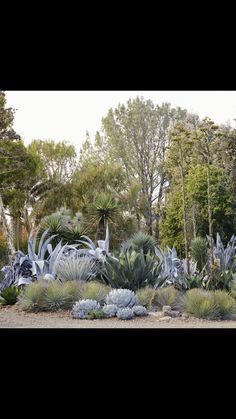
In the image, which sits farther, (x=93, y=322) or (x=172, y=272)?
(x=172, y=272)

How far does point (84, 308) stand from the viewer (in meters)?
11.6

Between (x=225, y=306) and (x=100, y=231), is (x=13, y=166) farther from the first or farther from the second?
(x=225, y=306)

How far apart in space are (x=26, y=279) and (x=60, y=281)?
83 cm

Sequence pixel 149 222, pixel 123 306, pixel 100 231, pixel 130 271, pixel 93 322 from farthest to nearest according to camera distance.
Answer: pixel 149 222
pixel 100 231
pixel 130 271
pixel 123 306
pixel 93 322

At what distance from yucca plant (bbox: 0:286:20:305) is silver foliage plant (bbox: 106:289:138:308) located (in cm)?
239

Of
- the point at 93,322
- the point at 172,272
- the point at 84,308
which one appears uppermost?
the point at 172,272

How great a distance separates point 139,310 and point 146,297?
887 millimetres

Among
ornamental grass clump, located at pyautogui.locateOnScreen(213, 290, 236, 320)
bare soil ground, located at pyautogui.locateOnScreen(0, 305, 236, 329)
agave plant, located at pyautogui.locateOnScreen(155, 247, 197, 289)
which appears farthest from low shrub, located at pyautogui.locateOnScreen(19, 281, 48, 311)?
ornamental grass clump, located at pyautogui.locateOnScreen(213, 290, 236, 320)

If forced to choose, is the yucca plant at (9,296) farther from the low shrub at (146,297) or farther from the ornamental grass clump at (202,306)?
the ornamental grass clump at (202,306)

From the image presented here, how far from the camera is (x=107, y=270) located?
530 inches

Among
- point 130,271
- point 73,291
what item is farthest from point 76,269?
point 130,271

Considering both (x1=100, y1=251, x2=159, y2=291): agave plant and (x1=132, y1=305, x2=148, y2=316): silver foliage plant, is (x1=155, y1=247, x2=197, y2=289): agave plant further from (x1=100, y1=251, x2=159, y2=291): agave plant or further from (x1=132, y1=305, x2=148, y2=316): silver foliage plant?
(x1=132, y1=305, x2=148, y2=316): silver foliage plant

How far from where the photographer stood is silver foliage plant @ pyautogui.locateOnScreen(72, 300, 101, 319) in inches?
455

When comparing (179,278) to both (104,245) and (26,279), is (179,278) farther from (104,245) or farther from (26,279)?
(26,279)
